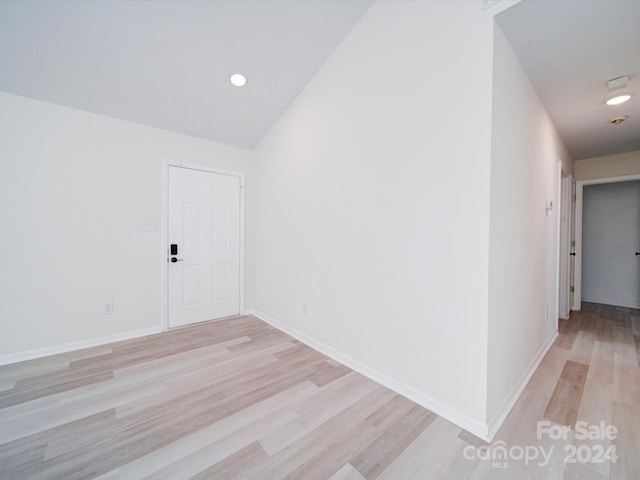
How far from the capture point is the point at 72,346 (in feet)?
8.90

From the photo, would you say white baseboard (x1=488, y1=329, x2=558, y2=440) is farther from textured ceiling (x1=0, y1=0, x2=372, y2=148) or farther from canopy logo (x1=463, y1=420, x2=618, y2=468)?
textured ceiling (x1=0, y1=0, x2=372, y2=148)

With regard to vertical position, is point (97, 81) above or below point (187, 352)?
above

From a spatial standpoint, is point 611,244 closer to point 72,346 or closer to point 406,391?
point 406,391

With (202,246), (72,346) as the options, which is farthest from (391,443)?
(72,346)

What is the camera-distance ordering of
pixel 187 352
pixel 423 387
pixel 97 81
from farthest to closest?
pixel 187 352, pixel 97 81, pixel 423 387

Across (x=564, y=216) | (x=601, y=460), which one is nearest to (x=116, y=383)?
(x=601, y=460)

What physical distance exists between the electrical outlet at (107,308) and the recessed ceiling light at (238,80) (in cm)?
280

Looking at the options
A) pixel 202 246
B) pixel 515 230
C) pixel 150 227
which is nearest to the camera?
pixel 515 230

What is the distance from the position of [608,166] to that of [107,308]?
7.04m

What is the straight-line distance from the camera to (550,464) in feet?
4.49

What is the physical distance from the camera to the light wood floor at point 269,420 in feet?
4.45

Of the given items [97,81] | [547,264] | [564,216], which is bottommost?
[547,264]

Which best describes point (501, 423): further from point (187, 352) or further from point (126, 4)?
point (126, 4)

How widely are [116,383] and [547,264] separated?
4.15m
